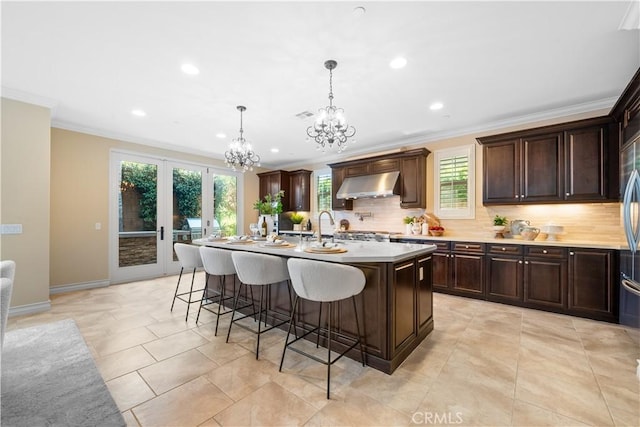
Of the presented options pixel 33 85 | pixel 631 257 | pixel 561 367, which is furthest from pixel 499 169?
pixel 33 85

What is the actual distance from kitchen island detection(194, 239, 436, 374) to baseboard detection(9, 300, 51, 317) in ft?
11.5

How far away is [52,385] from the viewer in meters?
2.11

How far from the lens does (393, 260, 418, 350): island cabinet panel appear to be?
234cm

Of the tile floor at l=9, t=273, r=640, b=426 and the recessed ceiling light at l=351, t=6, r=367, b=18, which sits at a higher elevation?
the recessed ceiling light at l=351, t=6, r=367, b=18

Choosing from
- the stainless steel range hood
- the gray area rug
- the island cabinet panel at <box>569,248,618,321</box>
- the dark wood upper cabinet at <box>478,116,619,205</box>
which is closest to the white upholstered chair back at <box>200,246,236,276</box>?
the gray area rug

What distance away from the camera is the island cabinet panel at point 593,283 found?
330cm

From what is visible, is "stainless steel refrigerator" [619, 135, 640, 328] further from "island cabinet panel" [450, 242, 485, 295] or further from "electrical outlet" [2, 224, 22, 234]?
"electrical outlet" [2, 224, 22, 234]

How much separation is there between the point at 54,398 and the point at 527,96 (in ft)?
18.7

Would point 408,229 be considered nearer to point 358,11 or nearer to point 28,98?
point 358,11

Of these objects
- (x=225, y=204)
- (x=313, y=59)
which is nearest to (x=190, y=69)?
(x=313, y=59)

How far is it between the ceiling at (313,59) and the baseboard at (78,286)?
2730 millimetres

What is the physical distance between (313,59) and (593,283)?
4.29 metres

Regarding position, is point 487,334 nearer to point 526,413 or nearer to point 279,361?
point 526,413

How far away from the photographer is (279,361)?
245 centimetres
